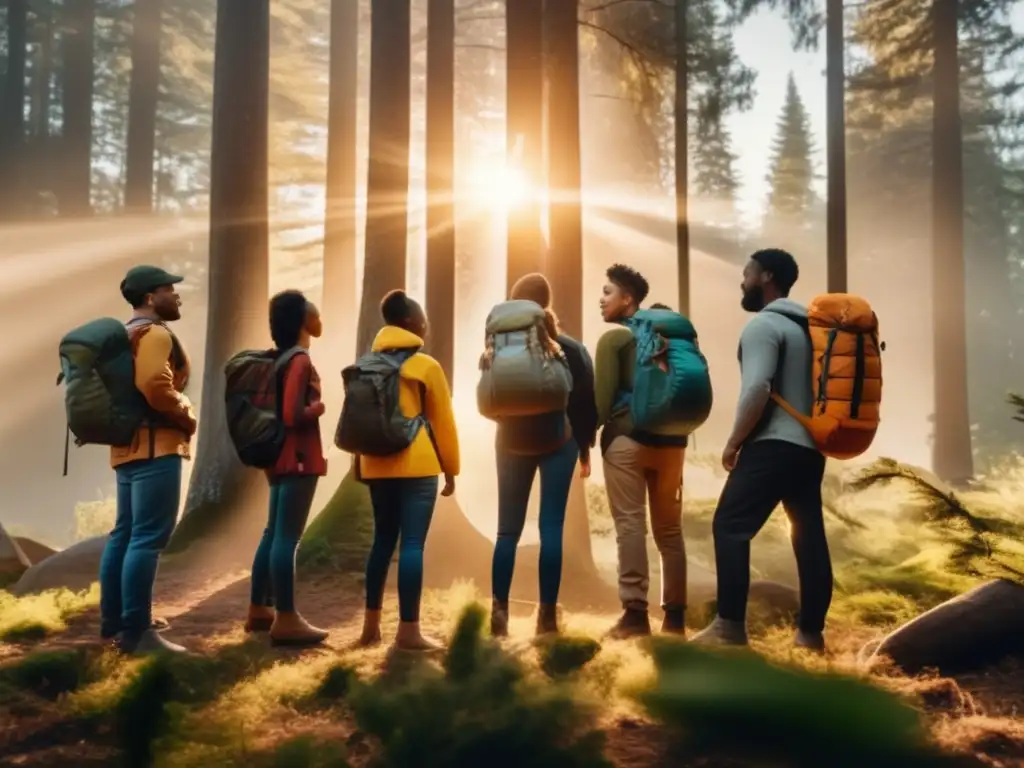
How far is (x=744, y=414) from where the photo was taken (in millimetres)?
5270

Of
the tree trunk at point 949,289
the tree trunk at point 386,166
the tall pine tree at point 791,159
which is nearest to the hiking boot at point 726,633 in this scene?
the tree trunk at point 386,166

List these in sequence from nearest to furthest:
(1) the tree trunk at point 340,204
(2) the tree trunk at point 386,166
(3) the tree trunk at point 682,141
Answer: (2) the tree trunk at point 386,166 → (3) the tree trunk at point 682,141 → (1) the tree trunk at point 340,204

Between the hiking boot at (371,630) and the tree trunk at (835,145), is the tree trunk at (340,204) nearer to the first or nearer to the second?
the tree trunk at (835,145)

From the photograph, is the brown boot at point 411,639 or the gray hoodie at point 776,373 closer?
the gray hoodie at point 776,373

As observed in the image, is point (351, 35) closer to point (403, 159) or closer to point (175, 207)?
point (403, 159)

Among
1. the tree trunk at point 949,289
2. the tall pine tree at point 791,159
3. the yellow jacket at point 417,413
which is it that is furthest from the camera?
the tall pine tree at point 791,159

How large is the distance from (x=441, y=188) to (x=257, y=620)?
7.13m

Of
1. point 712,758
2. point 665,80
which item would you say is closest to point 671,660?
point 712,758

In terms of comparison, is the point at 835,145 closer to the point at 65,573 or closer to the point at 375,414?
the point at 375,414

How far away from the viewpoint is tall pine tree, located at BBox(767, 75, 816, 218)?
160 feet

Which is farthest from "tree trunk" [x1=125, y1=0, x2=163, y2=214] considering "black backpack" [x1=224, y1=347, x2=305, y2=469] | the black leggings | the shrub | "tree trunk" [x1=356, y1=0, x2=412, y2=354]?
the shrub

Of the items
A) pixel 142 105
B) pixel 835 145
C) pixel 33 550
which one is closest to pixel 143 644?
pixel 33 550

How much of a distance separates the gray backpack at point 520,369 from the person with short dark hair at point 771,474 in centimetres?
119

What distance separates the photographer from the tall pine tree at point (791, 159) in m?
48.8
